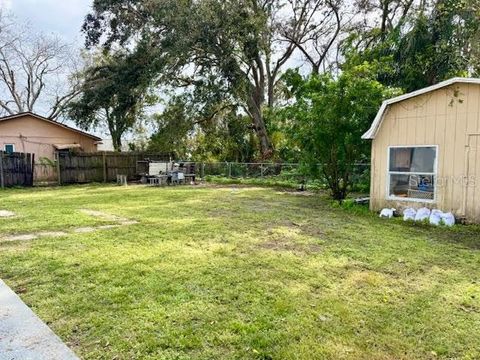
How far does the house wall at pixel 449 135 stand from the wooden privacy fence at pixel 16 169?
13775 mm

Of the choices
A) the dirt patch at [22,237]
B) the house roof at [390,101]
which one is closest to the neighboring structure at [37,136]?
the dirt patch at [22,237]

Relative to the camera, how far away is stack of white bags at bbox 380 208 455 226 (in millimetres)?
6832

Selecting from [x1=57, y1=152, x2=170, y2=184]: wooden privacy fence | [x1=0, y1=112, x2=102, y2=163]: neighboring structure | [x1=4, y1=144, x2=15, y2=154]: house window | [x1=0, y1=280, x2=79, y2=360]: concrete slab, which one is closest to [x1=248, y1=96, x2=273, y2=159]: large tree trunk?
[x1=57, y1=152, x2=170, y2=184]: wooden privacy fence

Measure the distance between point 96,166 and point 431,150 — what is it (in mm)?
14348

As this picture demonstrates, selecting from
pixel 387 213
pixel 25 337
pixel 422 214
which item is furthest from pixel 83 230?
pixel 422 214

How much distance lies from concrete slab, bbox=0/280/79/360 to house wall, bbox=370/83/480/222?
22.9 ft

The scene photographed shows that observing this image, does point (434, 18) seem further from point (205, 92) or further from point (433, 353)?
point (433, 353)

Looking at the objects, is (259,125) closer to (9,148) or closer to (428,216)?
(9,148)

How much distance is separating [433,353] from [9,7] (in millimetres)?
32948

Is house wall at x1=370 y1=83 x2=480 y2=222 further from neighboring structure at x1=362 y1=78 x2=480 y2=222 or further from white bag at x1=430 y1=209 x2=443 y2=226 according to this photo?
white bag at x1=430 y1=209 x2=443 y2=226

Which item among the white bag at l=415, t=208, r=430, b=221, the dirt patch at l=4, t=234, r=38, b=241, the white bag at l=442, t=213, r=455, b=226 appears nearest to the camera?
the dirt patch at l=4, t=234, r=38, b=241

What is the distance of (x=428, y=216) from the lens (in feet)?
23.4

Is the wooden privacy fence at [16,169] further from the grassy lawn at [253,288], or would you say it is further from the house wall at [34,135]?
the grassy lawn at [253,288]

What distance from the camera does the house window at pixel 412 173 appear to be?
732 centimetres
